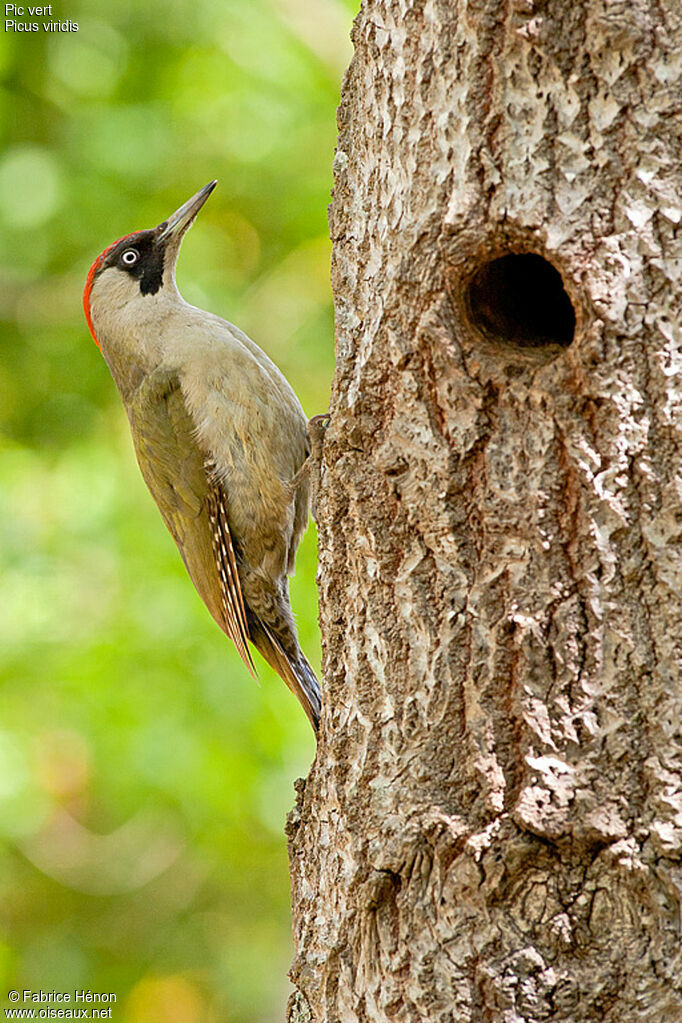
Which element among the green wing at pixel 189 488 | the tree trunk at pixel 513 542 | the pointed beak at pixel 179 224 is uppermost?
the pointed beak at pixel 179 224

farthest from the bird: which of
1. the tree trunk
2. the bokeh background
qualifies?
the tree trunk

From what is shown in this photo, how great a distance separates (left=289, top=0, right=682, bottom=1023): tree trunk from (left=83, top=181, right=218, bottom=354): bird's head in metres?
1.96

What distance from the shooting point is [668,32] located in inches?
77.2

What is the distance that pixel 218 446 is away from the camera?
3.91 meters

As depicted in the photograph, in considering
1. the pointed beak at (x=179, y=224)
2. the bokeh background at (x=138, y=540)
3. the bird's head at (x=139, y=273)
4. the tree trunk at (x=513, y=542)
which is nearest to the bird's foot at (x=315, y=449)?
the tree trunk at (x=513, y=542)

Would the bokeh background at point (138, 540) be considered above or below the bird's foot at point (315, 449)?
above

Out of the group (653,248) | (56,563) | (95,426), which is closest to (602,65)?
(653,248)

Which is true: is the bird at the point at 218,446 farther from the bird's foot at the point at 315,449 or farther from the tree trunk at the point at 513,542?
the tree trunk at the point at 513,542

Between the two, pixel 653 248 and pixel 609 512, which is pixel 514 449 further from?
pixel 653 248

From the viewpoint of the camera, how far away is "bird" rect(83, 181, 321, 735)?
3861 mm

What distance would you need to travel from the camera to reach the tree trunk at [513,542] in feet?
6.30

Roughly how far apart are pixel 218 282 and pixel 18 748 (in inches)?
95.8

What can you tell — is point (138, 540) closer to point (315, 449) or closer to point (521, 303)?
point (315, 449)

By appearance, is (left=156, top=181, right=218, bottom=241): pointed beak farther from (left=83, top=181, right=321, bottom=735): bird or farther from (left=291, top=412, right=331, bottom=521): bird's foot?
(left=291, top=412, right=331, bottom=521): bird's foot
